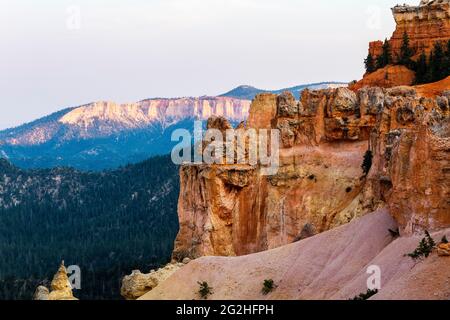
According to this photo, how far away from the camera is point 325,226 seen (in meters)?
55.8

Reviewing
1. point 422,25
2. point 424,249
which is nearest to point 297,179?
point 424,249

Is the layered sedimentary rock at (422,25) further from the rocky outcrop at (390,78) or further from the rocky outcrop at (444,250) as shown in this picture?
the rocky outcrop at (444,250)

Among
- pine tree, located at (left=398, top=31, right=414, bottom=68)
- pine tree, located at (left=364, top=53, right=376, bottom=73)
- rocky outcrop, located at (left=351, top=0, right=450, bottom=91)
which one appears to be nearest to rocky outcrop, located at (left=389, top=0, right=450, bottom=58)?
rocky outcrop, located at (left=351, top=0, right=450, bottom=91)

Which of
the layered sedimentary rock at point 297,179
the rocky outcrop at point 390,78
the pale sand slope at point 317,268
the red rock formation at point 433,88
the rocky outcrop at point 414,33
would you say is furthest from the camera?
the rocky outcrop at point 414,33

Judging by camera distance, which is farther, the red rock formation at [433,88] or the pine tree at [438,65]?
the pine tree at [438,65]

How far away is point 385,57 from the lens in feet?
275

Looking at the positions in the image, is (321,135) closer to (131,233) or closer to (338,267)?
(338,267)

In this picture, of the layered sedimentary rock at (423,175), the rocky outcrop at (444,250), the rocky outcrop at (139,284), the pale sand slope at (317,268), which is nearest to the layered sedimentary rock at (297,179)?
the pale sand slope at (317,268)

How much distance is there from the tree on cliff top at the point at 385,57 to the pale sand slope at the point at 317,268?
4433 centimetres

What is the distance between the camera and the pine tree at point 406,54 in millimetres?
79875

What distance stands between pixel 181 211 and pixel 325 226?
15.0m

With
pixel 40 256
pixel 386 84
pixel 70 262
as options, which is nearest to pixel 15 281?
pixel 70 262

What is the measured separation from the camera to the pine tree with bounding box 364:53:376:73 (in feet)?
283

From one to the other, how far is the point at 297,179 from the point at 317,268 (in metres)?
20.9
